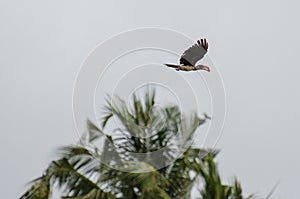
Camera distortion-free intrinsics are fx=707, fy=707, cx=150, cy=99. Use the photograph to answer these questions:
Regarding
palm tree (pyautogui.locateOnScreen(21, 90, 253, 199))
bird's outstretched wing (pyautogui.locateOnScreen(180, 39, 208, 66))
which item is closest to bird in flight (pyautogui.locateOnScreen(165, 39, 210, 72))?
bird's outstretched wing (pyautogui.locateOnScreen(180, 39, 208, 66))

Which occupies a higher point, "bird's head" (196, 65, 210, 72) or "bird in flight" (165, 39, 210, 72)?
"bird in flight" (165, 39, 210, 72)

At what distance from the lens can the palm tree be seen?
444 inches

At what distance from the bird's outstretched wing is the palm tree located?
2.06 m

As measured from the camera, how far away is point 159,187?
1121cm

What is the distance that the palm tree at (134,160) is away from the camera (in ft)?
37.0

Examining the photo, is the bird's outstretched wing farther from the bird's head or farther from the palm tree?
the palm tree

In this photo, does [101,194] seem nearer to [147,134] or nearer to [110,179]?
[110,179]

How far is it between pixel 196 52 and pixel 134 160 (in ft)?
9.48

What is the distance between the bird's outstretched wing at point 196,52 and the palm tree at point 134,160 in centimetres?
206

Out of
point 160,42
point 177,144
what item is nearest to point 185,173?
point 177,144

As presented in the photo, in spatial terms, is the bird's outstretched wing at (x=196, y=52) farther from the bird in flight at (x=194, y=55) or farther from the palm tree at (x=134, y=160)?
the palm tree at (x=134, y=160)

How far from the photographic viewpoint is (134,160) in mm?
11602

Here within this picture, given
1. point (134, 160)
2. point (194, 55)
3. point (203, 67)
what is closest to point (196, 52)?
point (194, 55)

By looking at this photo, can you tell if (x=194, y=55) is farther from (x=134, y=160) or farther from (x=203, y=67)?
(x=134, y=160)
